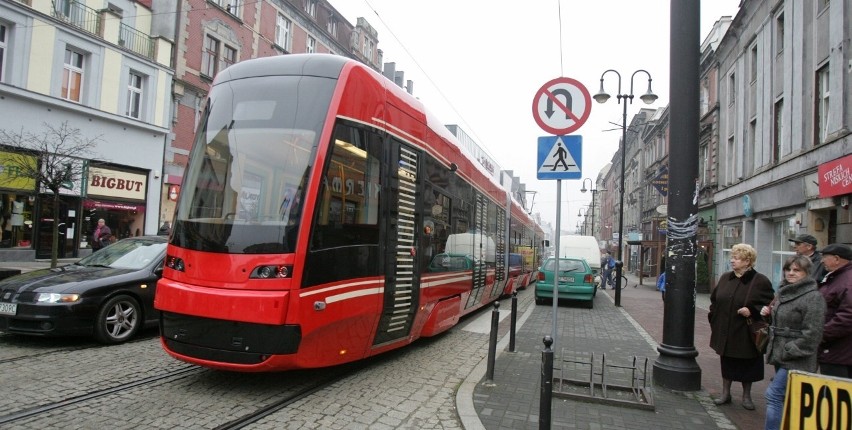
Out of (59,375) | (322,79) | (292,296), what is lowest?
(59,375)

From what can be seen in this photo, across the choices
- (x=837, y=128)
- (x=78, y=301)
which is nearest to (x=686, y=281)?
(x=78, y=301)

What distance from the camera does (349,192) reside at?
504 centimetres

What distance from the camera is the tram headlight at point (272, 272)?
4402 millimetres

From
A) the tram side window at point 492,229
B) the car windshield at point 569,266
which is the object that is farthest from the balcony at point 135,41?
the car windshield at point 569,266

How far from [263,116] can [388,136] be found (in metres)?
1.35

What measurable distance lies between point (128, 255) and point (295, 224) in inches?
177

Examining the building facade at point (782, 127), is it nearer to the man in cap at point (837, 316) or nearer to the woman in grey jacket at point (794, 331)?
the man in cap at point (837, 316)

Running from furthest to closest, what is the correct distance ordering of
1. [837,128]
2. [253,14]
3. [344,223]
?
[253,14] → [837,128] → [344,223]

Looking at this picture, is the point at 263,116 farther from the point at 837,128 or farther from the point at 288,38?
the point at 288,38

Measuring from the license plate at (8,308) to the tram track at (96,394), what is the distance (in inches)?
88.5

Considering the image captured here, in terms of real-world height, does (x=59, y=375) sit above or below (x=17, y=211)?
below

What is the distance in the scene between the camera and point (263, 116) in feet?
16.2

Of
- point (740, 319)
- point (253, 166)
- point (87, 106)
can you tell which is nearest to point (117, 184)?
point (87, 106)

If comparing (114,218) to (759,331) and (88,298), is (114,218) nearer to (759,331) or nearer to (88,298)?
(88,298)
